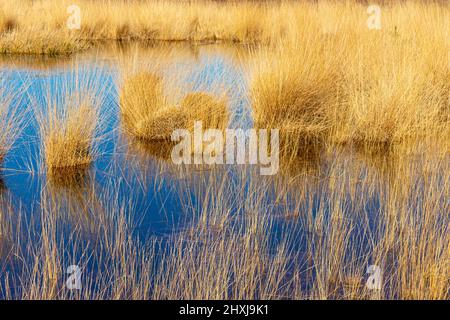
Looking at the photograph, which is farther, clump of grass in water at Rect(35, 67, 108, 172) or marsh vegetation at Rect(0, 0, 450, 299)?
clump of grass in water at Rect(35, 67, 108, 172)

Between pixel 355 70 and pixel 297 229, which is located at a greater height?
pixel 355 70

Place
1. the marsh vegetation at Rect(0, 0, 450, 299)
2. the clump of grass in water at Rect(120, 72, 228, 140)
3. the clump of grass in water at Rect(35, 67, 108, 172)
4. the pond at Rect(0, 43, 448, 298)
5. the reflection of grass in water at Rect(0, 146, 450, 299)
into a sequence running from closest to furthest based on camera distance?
the reflection of grass in water at Rect(0, 146, 450, 299) < the marsh vegetation at Rect(0, 0, 450, 299) < the pond at Rect(0, 43, 448, 298) < the clump of grass in water at Rect(35, 67, 108, 172) < the clump of grass in water at Rect(120, 72, 228, 140)

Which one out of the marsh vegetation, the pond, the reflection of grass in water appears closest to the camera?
the reflection of grass in water

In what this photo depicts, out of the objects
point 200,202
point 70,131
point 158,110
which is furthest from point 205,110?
point 200,202

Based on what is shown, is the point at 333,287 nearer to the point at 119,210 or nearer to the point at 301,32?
the point at 119,210

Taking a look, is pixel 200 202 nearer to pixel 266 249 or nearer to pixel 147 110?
pixel 266 249

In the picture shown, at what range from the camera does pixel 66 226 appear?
388 cm

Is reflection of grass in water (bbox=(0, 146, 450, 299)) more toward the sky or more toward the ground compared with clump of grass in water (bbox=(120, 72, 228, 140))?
more toward the ground

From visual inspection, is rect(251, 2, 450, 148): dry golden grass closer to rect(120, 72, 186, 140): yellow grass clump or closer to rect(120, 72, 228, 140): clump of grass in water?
rect(120, 72, 228, 140): clump of grass in water

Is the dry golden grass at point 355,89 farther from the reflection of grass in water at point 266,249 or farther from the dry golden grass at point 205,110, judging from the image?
the reflection of grass in water at point 266,249

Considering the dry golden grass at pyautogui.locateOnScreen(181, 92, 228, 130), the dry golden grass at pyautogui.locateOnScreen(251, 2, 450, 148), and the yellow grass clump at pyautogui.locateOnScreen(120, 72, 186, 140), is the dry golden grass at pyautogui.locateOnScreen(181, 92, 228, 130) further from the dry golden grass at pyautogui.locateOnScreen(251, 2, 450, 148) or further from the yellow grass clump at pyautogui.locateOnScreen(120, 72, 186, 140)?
the dry golden grass at pyautogui.locateOnScreen(251, 2, 450, 148)

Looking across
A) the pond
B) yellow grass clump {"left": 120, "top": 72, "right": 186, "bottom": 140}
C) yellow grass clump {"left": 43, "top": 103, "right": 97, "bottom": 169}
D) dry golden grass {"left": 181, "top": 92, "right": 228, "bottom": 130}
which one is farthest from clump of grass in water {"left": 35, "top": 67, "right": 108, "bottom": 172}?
dry golden grass {"left": 181, "top": 92, "right": 228, "bottom": 130}
